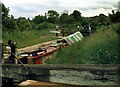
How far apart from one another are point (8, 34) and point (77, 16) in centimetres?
2699

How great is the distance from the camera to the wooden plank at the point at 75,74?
347 cm

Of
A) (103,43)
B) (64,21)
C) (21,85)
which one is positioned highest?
(64,21)

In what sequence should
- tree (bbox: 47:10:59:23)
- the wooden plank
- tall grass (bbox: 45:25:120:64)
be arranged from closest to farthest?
the wooden plank → tall grass (bbox: 45:25:120:64) → tree (bbox: 47:10:59:23)

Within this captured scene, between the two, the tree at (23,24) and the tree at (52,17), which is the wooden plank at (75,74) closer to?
the tree at (23,24)

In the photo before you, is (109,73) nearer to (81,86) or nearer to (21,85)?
(81,86)

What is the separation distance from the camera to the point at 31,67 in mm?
4125

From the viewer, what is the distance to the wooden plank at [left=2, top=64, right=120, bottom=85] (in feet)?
11.4

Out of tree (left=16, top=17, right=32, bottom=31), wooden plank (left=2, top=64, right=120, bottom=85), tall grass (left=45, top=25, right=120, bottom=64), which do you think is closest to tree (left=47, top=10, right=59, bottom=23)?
tree (left=16, top=17, right=32, bottom=31)

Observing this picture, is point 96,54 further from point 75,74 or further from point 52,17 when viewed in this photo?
point 52,17

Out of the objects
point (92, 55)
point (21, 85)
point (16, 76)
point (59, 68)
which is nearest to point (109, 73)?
point (59, 68)

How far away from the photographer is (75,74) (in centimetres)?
368

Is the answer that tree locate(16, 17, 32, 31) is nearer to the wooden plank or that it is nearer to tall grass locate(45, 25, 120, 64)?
tall grass locate(45, 25, 120, 64)

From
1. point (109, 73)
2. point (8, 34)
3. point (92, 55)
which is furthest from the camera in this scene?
point (8, 34)

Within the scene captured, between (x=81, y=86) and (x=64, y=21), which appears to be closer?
(x=81, y=86)
